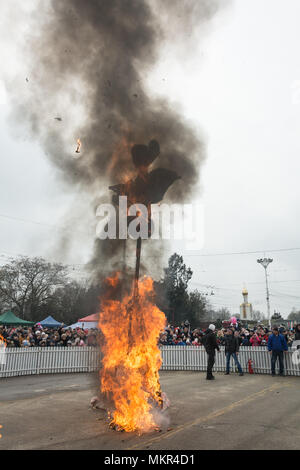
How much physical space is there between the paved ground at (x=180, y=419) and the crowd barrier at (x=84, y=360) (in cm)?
226

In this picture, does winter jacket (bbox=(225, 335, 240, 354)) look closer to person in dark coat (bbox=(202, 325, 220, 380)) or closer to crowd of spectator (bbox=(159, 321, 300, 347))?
crowd of spectator (bbox=(159, 321, 300, 347))

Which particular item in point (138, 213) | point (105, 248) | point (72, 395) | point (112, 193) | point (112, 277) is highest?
point (112, 193)

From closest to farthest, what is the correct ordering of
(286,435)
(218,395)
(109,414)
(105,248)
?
(286,435)
(109,414)
(105,248)
(218,395)

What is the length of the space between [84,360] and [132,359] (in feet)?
30.2

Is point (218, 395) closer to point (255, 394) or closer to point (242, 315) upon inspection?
→ point (255, 394)

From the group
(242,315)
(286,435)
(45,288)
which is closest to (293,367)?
(286,435)

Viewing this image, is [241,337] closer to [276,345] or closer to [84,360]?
[276,345]

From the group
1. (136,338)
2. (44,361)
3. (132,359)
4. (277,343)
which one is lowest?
(44,361)

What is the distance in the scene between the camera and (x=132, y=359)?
245 inches

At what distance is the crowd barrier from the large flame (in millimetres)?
5724

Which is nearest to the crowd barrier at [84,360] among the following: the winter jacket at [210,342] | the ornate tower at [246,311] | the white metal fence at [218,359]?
the white metal fence at [218,359]

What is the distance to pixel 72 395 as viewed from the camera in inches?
352

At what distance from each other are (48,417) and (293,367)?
9.22 m

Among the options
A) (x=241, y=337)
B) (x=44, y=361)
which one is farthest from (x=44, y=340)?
(x=241, y=337)
